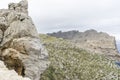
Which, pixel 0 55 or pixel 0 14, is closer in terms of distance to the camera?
pixel 0 55

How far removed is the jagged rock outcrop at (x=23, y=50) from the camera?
73.0 m

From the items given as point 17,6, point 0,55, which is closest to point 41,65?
point 0,55

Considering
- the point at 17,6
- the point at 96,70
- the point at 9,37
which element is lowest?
the point at 96,70

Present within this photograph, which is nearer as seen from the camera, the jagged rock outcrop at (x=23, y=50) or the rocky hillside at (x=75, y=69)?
the jagged rock outcrop at (x=23, y=50)

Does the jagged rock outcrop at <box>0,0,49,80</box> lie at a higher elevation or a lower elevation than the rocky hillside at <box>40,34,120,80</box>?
higher

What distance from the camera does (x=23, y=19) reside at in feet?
279

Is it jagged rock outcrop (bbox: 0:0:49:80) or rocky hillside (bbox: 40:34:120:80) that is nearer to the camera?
jagged rock outcrop (bbox: 0:0:49:80)

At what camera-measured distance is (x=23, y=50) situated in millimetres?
74125

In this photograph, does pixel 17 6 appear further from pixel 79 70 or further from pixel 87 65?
pixel 87 65

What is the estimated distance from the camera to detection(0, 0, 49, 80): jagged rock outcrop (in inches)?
2874

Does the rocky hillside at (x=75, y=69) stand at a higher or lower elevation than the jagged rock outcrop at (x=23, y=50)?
lower

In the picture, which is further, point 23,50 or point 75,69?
point 75,69

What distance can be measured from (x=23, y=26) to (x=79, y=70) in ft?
271

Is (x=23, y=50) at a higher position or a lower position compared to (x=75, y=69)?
higher
